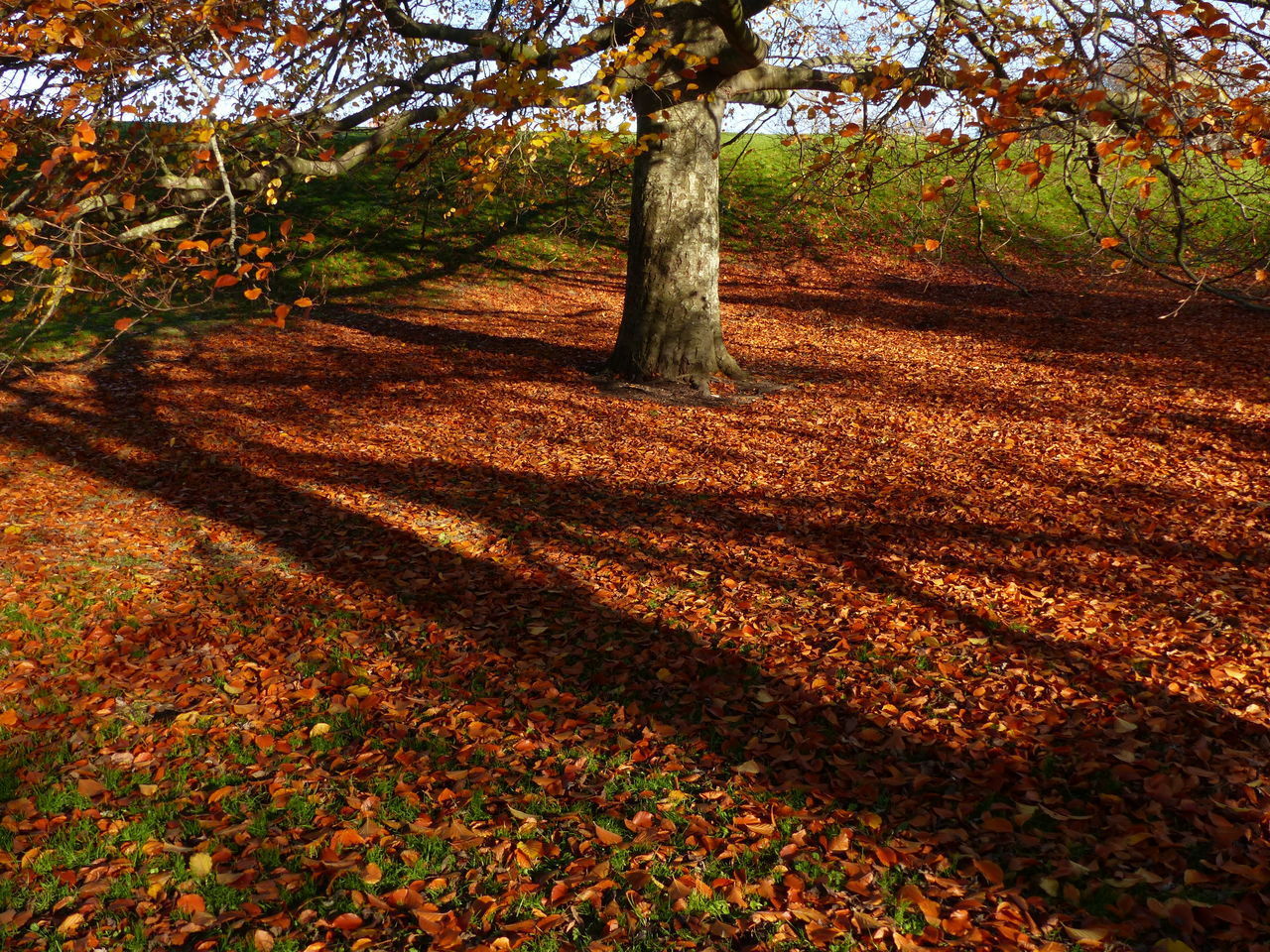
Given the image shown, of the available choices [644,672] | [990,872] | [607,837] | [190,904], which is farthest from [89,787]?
[990,872]

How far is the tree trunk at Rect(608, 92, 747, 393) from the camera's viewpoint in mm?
10828

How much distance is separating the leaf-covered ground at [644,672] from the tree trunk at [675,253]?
41.5 inches

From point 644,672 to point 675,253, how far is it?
711 cm

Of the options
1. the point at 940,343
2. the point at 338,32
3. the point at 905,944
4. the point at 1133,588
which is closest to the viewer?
the point at 905,944

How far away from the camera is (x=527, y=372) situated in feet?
41.1

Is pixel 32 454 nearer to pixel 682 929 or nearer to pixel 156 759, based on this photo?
pixel 156 759

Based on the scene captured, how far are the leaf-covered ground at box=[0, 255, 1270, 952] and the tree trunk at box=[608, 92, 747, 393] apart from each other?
1055 mm

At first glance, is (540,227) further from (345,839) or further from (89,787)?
(345,839)

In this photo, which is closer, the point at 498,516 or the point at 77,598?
the point at 77,598

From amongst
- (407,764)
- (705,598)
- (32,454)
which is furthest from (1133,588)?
(32,454)

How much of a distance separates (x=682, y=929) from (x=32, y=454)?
944 centimetres

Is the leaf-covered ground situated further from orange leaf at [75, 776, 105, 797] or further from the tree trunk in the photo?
the tree trunk

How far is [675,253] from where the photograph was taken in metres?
11.0

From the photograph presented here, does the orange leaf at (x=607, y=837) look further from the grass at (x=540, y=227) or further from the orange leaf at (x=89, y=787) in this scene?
the grass at (x=540, y=227)
